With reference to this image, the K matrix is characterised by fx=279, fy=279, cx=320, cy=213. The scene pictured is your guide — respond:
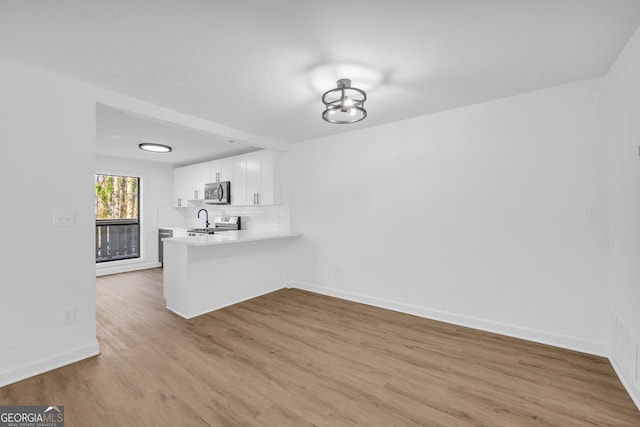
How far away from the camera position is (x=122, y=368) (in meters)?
2.27

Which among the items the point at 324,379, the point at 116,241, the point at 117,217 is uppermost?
the point at 117,217

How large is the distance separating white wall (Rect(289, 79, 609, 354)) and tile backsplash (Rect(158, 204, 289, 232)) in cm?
110

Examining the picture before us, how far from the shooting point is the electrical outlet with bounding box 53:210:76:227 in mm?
2307

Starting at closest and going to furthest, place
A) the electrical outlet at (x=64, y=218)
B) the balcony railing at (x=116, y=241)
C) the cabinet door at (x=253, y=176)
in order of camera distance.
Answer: the electrical outlet at (x=64, y=218) < the cabinet door at (x=253, y=176) < the balcony railing at (x=116, y=241)

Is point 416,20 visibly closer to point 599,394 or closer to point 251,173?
point 599,394

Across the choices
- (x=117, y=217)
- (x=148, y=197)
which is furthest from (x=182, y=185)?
(x=117, y=217)

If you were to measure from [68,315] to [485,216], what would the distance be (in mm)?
4048

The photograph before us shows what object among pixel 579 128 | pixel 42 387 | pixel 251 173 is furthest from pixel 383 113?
pixel 42 387

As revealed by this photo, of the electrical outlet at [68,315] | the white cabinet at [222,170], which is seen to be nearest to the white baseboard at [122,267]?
the white cabinet at [222,170]

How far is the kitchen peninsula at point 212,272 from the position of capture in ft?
11.1

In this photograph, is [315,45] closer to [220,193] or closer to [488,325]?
[488,325]
